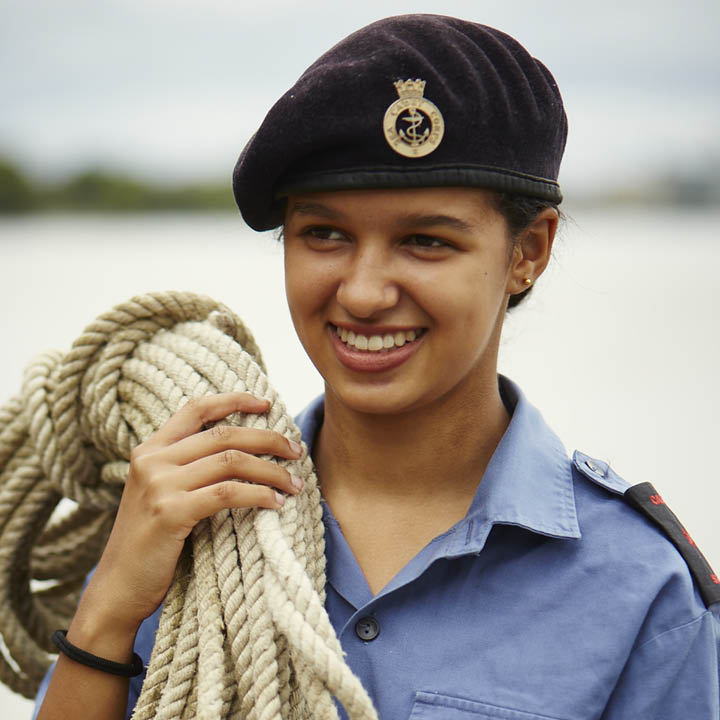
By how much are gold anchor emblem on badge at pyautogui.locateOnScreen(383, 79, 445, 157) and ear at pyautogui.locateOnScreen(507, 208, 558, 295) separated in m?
0.26

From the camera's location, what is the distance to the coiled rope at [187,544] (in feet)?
4.31

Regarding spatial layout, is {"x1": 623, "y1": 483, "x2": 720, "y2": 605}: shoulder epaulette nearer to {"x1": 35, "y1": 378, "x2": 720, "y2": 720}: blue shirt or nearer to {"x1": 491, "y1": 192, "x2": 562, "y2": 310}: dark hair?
{"x1": 35, "y1": 378, "x2": 720, "y2": 720}: blue shirt

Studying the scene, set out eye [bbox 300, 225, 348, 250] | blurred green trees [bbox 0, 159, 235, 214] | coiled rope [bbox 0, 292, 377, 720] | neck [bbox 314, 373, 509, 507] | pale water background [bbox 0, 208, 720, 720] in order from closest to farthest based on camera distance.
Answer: coiled rope [bbox 0, 292, 377, 720], eye [bbox 300, 225, 348, 250], neck [bbox 314, 373, 509, 507], pale water background [bbox 0, 208, 720, 720], blurred green trees [bbox 0, 159, 235, 214]

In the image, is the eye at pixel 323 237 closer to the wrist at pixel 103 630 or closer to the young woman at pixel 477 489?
the young woman at pixel 477 489

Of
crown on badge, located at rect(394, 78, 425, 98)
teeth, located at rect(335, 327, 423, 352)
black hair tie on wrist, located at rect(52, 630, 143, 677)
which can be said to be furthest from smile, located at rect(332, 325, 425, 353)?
black hair tie on wrist, located at rect(52, 630, 143, 677)

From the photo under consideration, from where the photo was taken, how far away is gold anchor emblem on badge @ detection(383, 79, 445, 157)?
4.34ft

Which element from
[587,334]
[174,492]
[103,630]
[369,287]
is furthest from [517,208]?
[587,334]

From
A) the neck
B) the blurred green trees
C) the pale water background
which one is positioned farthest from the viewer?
the blurred green trees

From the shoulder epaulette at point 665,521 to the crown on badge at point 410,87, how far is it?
0.67 meters

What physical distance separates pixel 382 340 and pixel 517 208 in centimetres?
29

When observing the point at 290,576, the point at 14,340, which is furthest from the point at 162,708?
the point at 14,340

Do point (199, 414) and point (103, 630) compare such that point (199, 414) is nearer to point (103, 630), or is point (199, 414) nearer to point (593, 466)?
point (103, 630)

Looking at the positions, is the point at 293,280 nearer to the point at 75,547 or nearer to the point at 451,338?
the point at 451,338

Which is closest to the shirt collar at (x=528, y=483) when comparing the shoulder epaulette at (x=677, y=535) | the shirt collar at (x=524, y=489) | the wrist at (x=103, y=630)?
the shirt collar at (x=524, y=489)
